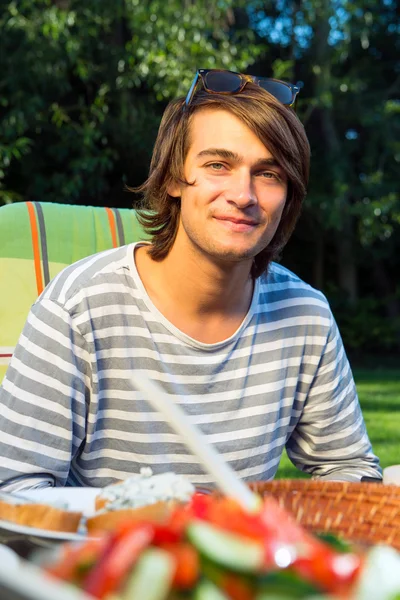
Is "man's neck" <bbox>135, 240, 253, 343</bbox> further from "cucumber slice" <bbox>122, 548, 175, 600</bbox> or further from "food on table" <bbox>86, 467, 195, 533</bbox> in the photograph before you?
"cucumber slice" <bbox>122, 548, 175, 600</bbox>

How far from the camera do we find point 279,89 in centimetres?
203

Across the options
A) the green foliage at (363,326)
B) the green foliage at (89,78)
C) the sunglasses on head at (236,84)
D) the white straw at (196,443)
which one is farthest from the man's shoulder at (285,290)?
the green foliage at (363,326)

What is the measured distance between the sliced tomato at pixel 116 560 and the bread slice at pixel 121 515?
0.20m

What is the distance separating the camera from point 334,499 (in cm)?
104

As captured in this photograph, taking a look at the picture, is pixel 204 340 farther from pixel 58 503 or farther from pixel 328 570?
pixel 328 570

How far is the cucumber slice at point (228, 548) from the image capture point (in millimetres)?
528

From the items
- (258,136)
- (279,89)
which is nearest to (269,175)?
(258,136)

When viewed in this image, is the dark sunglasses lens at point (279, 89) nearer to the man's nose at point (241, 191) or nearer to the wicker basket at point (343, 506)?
the man's nose at point (241, 191)

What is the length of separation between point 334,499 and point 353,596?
1.72 ft

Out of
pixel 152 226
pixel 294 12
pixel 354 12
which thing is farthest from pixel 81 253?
pixel 294 12

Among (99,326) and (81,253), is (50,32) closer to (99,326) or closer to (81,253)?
(81,253)

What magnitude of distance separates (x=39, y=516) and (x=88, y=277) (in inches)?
39.7

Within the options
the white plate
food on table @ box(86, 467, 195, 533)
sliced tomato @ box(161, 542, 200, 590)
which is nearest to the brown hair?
the white plate

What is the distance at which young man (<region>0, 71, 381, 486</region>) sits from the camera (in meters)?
1.68
